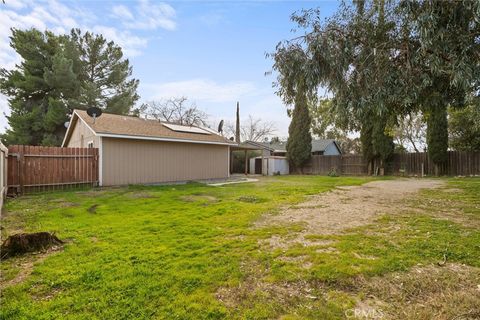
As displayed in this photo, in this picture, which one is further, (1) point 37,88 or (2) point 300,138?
(2) point 300,138

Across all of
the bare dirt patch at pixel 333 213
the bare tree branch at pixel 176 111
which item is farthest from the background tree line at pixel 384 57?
the bare tree branch at pixel 176 111

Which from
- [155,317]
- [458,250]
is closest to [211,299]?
[155,317]

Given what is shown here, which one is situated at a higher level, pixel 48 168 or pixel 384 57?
pixel 384 57

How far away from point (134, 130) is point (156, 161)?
1597mm

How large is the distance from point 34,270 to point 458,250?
515 centimetres

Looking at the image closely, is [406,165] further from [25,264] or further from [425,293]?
[25,264]

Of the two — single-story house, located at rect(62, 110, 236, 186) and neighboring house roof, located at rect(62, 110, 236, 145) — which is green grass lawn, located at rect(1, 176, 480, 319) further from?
neighboring house roof, located at rect(62, 110, 236, 145)

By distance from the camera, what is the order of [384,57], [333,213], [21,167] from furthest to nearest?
[21,167] < [333,213] < [384,57]

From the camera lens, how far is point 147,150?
1163 centimetres

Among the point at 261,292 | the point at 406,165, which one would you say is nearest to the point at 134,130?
the point at 261,292

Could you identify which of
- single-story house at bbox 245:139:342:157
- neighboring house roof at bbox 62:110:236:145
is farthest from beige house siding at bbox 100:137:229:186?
single-story house at bbox 245:139:342:157

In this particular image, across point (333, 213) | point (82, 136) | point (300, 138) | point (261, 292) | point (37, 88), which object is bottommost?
point (261, 292)

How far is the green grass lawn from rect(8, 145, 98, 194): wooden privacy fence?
3.65 m

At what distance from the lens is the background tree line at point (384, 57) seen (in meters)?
3.92
